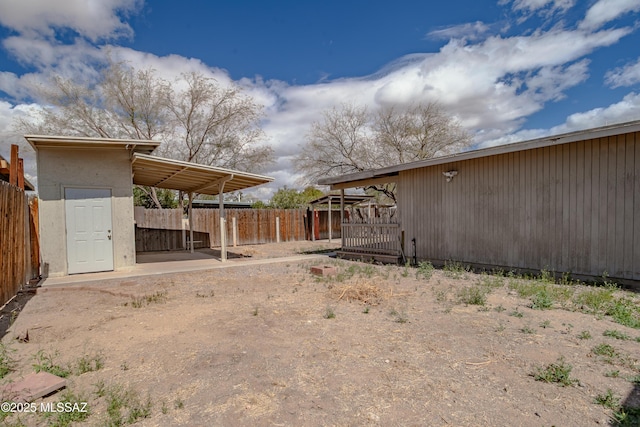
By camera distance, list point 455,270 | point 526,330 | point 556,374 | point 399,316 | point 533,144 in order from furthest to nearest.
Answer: point 455,270 → point 533,144 → point 399,316 → point 526,330 → point 556,374

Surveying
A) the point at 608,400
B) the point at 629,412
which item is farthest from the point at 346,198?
the point at 629,412

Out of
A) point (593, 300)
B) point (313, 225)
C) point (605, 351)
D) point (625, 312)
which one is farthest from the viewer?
point (313, 225)

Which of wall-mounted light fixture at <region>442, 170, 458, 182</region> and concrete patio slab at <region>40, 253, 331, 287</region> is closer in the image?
concrete patio slab at <region>40, 253, 331, 287</region>

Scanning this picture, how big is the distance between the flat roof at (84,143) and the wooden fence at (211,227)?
388 cm

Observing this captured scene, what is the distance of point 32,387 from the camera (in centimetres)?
256

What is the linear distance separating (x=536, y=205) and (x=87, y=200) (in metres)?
10.2

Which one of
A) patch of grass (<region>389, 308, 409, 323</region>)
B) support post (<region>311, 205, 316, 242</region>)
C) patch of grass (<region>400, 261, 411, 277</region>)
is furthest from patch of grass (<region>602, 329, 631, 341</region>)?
A: support post (<region>311, 205, 316, 242</region>)

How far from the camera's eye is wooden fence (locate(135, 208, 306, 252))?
1362cm

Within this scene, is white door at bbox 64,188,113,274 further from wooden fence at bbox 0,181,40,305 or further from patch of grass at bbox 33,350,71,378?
patch of grass at bbox 33,350,71,378

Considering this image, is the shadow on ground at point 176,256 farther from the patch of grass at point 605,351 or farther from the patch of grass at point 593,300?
the patch of grass at point 605,351

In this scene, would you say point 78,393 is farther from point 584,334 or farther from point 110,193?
point 110,193

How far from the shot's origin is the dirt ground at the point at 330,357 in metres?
2.29

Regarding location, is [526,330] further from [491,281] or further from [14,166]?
[14,166]

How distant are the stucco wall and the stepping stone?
5940 millimetres
